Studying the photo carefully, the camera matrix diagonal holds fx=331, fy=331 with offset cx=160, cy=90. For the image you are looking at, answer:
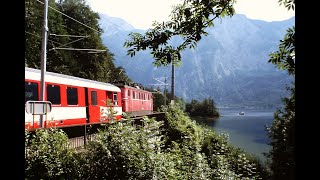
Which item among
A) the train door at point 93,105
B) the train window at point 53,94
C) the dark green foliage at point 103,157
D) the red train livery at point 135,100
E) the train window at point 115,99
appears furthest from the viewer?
the red train livery at point 135,100

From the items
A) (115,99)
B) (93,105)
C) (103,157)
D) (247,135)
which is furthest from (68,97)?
(247,135)

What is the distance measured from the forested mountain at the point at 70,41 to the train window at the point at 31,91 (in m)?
16.2

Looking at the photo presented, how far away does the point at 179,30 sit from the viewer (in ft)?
10.3

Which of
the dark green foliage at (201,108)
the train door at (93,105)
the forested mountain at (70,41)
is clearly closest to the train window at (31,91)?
the train door at (93,105)

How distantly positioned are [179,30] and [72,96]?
46.3 ft

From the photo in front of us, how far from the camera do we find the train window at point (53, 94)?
14.8 m

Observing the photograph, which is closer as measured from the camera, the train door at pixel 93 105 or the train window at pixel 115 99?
the train door at pixel 93 105

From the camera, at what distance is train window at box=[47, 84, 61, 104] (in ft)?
48.7

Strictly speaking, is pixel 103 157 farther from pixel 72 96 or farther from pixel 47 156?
pixel 72 96

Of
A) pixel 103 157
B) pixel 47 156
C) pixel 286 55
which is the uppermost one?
pixel 286 55

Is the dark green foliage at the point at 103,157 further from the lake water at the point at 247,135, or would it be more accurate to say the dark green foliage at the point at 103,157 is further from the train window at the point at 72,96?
the lake water at the point at 247,135

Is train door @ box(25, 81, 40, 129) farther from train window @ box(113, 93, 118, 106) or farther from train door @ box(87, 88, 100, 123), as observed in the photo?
train window @ box(113, 93, 118, 106)

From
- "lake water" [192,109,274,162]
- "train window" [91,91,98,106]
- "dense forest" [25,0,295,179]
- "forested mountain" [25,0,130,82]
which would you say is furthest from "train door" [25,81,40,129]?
"forested mountain" [25,0,130,82]
